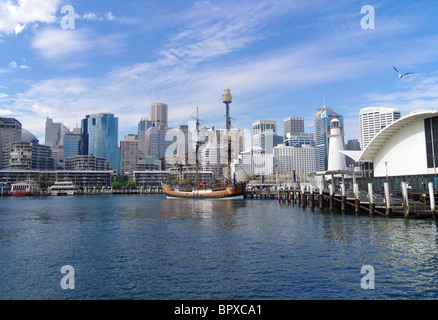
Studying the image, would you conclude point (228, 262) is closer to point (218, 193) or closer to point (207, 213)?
point (207, 213)

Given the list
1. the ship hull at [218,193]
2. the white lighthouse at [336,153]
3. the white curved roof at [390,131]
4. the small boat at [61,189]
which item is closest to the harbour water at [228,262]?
the white curved roof at [390,131]

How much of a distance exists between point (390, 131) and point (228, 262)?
55.9 metres

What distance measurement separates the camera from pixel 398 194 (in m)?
51.4

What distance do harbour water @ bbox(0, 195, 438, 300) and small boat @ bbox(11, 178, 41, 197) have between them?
155 metres

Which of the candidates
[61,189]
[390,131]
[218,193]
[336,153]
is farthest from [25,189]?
[390,131]

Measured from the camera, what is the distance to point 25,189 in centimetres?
17462

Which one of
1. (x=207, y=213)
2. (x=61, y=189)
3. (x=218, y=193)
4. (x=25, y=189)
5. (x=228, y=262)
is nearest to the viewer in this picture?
(x=228, y=262)

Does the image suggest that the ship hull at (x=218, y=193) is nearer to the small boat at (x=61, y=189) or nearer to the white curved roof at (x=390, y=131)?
the white curved roof at (x=390, y=131)

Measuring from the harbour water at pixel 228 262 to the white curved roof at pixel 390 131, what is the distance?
2637 centimetres

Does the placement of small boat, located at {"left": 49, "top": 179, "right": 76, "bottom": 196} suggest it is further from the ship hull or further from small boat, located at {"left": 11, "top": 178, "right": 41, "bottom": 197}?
the ship hull

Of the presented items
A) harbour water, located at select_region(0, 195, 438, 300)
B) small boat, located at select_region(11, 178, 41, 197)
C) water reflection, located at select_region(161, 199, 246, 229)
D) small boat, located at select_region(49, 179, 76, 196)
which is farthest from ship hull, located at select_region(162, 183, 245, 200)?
small boat, located at select_region(11, 178, 41, 197)

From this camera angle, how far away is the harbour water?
17.7 m
